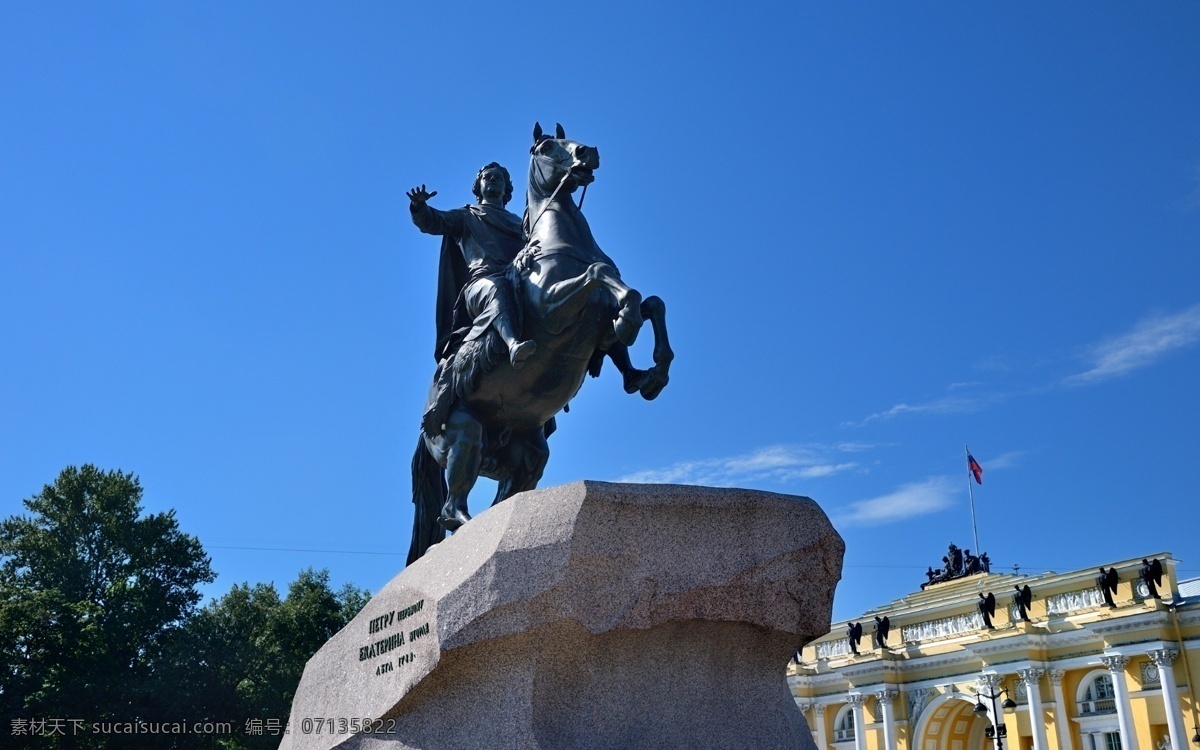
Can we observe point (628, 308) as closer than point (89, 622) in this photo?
Yes

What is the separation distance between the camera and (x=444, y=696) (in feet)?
16.5

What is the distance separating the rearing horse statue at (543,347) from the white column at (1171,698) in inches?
1503

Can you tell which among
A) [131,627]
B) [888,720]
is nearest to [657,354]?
[131,627]

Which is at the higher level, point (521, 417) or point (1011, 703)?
point (1011, 703)

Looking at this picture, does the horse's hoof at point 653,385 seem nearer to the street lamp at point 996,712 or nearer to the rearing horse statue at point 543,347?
the rearing horse statue at point 543,347

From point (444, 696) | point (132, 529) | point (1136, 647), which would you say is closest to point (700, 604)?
point (444, 696)

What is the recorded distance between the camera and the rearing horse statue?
20.4 feet

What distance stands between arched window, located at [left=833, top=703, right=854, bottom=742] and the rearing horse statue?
48041 millimetres

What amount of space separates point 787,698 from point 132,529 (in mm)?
31721

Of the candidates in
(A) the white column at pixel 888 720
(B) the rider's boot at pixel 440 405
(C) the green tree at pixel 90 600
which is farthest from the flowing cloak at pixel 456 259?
(A) the white column at pixel 888 720

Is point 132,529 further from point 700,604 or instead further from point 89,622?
point 700,604

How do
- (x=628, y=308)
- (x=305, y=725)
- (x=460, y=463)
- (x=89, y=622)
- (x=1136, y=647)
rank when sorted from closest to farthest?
(x=628, y=308) → (x=305, y=725) → (x=460, y=463) → (x=89, y=622) → (x=1136, y=647)

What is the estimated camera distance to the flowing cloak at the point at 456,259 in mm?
7906

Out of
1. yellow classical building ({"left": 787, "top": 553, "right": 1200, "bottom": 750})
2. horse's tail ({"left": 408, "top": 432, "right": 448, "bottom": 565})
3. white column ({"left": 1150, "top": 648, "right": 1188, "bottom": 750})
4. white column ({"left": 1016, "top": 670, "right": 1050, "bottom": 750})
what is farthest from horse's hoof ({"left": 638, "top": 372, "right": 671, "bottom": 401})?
white column ({"left": 1016, "top": 670, "right": 1050, "bottom": 750})
